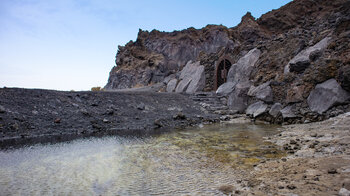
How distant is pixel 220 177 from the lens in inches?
138

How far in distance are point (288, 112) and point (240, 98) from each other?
3.85m

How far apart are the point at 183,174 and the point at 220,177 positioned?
613 millimetres

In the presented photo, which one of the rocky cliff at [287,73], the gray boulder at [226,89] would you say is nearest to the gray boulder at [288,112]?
the rocky cliff at [287,73]

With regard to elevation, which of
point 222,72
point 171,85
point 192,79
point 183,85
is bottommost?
point 183,85

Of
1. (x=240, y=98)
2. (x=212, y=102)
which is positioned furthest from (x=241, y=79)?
(x=212, y=102)

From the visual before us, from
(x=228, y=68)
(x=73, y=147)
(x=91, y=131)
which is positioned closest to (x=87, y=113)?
(x=91, y=131)

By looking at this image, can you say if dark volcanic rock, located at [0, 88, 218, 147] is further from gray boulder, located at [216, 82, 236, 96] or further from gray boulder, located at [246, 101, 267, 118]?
gray boulder, located at [216, 82, 236, 96]

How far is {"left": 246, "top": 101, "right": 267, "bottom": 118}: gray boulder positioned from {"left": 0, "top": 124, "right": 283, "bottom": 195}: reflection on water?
17.7 feet

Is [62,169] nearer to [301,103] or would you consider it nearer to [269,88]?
[301,103]

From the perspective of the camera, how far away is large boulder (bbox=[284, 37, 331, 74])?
32.0 feet

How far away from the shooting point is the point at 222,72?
17.5m

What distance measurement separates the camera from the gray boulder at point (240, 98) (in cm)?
1306

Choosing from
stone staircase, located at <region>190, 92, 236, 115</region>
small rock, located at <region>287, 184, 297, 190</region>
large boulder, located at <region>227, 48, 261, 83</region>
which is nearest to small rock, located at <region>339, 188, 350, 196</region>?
small rock, located at <region>287, 184, 297, 190</region>

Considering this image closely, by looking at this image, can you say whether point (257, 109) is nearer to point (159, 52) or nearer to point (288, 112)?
point (288, 112)
